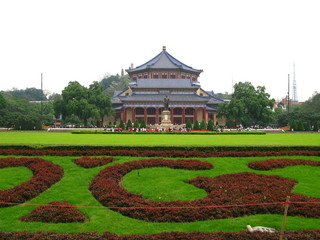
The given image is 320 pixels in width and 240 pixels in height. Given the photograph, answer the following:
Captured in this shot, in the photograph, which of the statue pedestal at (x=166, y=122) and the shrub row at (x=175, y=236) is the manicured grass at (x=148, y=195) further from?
the statue pedestal at (x=166, y=122)

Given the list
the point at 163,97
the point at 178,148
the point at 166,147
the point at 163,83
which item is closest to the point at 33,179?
the point at 166,147

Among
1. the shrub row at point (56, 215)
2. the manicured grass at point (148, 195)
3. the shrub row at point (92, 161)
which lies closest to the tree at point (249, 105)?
the manicured grass at point (148, 195)

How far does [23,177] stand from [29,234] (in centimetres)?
520

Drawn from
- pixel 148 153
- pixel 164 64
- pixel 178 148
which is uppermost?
pixel 164 64

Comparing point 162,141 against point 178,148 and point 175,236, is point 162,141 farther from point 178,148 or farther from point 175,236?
point 175,236

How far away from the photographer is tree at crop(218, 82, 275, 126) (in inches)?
1951

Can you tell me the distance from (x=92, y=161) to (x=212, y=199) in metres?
6.01

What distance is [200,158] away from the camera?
1405 cm

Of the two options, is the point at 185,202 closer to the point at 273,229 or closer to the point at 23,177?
the point at 273,229

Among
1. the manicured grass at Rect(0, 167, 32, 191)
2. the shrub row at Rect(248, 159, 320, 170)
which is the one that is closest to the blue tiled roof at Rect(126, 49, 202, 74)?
the shrub row at Rect(248, 159, 320, 170)

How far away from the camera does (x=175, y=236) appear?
20.5 feet

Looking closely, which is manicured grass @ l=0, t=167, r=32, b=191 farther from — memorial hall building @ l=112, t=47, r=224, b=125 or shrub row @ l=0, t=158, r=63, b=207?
memorial hall building @ l=112, t=47, r=224, b=125

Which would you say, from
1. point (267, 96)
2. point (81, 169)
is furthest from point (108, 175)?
point (267, 96)

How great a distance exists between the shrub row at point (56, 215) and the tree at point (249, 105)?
4393 centimetres
